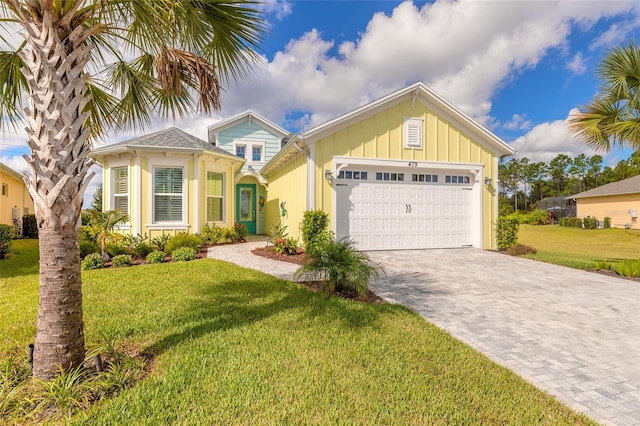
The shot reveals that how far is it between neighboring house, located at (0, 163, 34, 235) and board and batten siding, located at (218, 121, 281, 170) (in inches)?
395

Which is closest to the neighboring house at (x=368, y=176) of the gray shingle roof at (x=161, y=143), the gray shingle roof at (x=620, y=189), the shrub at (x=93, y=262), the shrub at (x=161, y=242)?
the gray shingle roof at (x=161, y=143)

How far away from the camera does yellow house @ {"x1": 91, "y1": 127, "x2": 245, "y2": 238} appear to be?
10320 millimetres

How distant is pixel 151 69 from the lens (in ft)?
14.2

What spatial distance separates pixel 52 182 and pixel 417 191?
33.2 feet

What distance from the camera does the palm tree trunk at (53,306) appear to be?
8.06 ft

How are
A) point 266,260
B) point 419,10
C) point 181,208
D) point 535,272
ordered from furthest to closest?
point 181,208 → point 419,10 → point 266,260 → point 535,272

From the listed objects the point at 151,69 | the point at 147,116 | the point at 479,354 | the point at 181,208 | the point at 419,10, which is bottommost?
the point at 479,354

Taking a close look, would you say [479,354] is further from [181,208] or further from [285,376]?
[181,208]

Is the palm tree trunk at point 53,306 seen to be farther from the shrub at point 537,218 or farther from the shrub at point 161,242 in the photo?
the shrub at point 537,218

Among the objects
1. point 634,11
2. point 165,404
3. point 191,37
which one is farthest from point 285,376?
point 634,11

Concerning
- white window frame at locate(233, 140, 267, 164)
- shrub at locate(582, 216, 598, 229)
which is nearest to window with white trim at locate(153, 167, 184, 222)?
white window frame at locate(233, 140, 267, 164)

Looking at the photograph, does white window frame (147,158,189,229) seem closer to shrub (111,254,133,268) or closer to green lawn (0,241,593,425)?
shrub (111,254,133,268)

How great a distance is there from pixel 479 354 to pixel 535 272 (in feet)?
18.4

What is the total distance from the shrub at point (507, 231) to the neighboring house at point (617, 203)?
21847 millimetres
